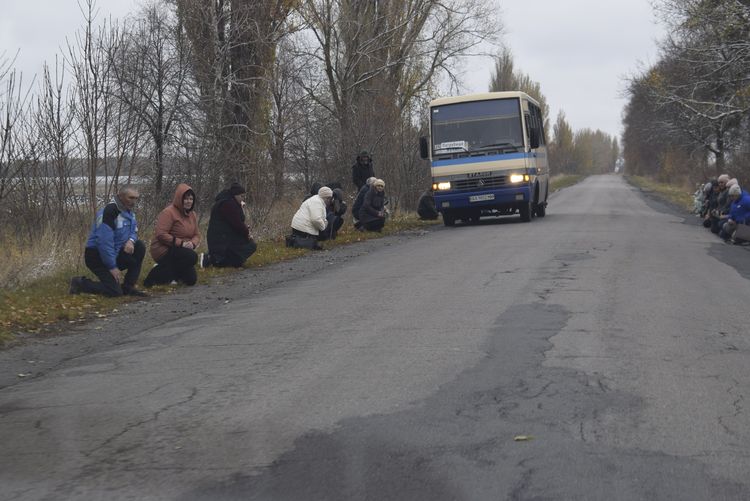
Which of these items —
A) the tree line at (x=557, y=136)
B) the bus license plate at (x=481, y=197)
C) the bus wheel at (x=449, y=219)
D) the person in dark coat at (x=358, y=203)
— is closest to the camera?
the person in dark coat at (x=358, y=203)

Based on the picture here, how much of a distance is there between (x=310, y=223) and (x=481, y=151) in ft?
24.2

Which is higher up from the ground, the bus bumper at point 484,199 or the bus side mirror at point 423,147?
the bus side mirror at point 423,147

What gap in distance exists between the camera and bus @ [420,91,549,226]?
83.1 feet

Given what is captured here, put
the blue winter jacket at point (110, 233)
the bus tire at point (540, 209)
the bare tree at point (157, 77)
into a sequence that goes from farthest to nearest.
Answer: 1. the bus tire at point (540, 209)
2. the bare tree at point (157, 77)
3. the blue winter jacket at point (110, 233)

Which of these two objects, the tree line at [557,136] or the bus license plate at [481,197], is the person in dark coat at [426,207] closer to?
the bus license plate at [481,197]

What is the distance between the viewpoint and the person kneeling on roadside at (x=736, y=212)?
19.9 m

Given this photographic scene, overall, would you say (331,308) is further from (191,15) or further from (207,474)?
(191,15)

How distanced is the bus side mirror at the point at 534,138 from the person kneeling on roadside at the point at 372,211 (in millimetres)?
4364

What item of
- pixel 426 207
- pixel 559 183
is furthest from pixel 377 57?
pixel 559 183

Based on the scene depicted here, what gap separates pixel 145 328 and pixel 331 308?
79.0 inches

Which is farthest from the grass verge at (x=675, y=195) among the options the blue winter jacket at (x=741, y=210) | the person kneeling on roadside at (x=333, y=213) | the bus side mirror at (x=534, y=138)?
the person kneeling on roadside at (x=333, y=213)

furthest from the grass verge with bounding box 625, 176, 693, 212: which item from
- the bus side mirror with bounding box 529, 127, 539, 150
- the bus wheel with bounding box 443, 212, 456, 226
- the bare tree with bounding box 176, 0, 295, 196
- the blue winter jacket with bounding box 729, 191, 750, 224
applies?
the bare tree with bounding box 176, 0, 295, 196

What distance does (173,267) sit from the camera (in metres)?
14.1

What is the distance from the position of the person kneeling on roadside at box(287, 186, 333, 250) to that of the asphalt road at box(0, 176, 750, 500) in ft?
21.9
